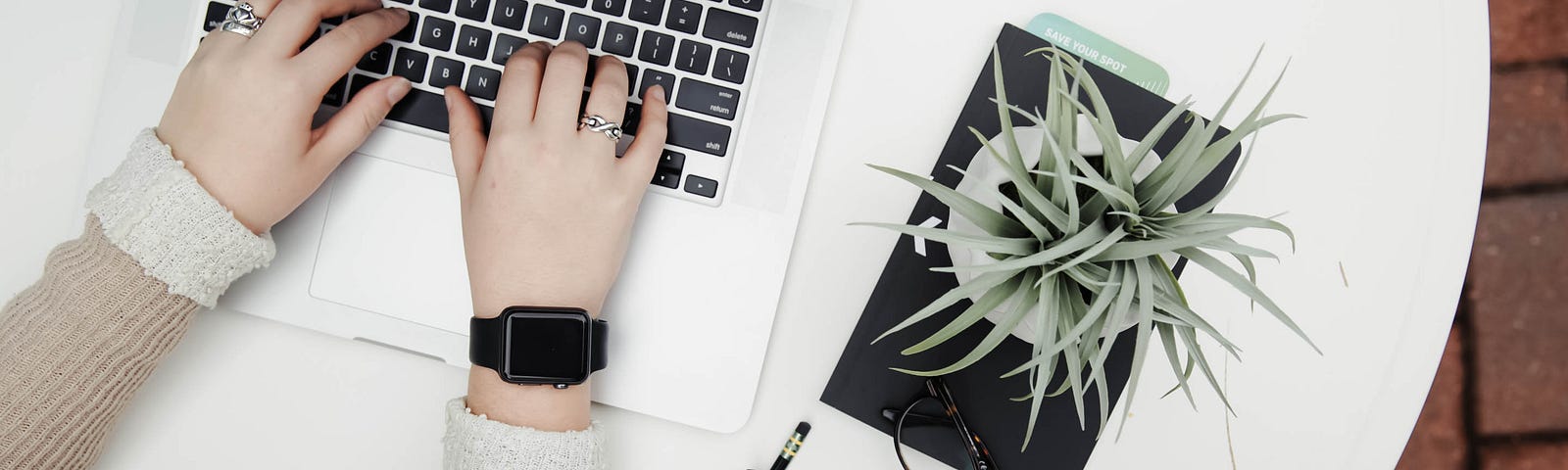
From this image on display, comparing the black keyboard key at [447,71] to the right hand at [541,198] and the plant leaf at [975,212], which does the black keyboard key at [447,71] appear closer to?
the right hand at [541,198]

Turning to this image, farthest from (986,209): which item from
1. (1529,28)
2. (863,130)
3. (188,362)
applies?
(1529,28)

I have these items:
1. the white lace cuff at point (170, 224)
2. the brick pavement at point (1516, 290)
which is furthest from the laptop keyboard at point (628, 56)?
the brick pavement at point (1516, 290)

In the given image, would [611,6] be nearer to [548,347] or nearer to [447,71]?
[447,71]

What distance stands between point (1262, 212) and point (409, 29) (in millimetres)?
593

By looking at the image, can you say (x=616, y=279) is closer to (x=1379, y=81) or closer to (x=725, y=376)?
(x=725, y=376)

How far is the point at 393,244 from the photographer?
1.90 feet

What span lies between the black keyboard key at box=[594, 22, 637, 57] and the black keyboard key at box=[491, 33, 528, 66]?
55 millimetres

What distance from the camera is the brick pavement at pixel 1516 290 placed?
3.59 ft

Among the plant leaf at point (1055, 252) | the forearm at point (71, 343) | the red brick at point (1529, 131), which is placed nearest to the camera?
the plant leaf at point (1055, 252)

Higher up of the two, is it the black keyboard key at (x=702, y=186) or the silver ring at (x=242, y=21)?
the silver ring at (x=242, y=21)

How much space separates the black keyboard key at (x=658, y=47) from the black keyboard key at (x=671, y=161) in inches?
2.3

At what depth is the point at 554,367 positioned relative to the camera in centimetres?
54

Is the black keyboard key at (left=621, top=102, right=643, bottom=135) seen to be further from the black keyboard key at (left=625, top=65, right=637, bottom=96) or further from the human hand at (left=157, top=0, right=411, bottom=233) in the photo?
the human hand at (left=157, top=0, right=411, bottom=233)

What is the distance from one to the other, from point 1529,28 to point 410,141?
1.34m
